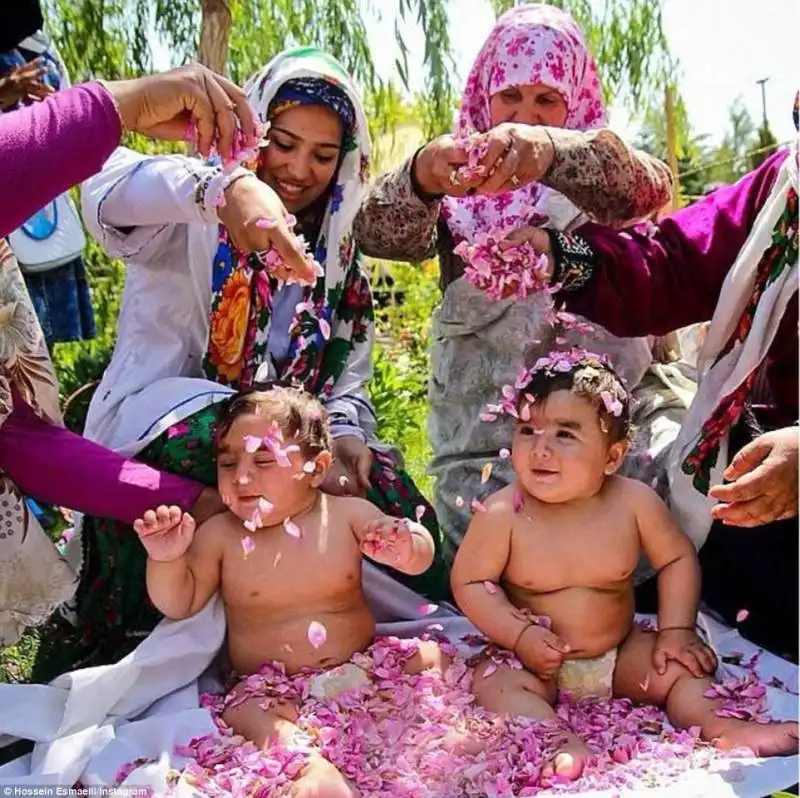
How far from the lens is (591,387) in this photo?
7.68 ft

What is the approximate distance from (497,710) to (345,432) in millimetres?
893

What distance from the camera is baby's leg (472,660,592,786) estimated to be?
2059mm

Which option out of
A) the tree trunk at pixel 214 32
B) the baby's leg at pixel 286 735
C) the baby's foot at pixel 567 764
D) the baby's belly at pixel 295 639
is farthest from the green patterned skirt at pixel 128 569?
the tree trunk at pixel 214 32

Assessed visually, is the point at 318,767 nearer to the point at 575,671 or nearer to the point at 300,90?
the point at 575,671

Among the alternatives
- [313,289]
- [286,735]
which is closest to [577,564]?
[286,735]

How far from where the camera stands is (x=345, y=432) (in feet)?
9.00

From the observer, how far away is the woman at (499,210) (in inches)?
105

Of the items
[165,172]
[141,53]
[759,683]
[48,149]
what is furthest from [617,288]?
[141,53]

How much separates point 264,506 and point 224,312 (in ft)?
2.22

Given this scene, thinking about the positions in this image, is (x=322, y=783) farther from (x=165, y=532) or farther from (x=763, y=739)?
(x=763, y=739)

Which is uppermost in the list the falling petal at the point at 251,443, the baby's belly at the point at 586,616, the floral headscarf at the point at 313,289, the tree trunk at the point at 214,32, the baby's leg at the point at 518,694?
the tree trunk at the point at 214,32

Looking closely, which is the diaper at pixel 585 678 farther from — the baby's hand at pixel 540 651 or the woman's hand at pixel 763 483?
the woman's hand at pixel 763 483

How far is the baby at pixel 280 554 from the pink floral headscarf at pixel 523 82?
0.87 meters

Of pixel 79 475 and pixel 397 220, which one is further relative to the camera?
pixel 397 220
